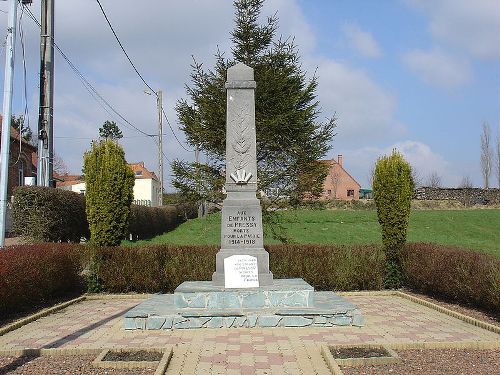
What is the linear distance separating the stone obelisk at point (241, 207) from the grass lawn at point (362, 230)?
11844 mm

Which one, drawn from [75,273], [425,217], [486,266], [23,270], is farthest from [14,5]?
[425,217]

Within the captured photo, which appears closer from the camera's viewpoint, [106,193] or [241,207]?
[241,207]

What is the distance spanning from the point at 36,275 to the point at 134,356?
484 centimetres

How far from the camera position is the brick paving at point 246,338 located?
20.2 feet

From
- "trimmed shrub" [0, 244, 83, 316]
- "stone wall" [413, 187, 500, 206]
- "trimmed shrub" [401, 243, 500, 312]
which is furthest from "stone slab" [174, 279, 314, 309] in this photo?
"stone wall" [413, 187, 500, 206]

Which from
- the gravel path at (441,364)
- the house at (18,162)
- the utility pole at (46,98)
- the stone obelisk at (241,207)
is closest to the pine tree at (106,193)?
the utility pole at (46,98)

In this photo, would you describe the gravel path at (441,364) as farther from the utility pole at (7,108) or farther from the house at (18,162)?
the house at (18,162)

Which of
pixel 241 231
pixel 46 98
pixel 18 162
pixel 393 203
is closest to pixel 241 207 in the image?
pixel 241 231

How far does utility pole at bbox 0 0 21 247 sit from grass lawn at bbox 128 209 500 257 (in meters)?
12.3

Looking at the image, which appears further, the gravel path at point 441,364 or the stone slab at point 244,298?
the stone slab at point 244,298

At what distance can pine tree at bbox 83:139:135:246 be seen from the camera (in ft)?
42.2

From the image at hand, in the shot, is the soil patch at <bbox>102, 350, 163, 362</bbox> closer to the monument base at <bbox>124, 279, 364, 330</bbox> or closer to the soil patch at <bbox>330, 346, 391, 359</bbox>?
the monument base at <bbox>124, 279, 364, 330</bbox>

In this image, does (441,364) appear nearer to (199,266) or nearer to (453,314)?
(453,314)

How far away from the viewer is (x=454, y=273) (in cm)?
1049
